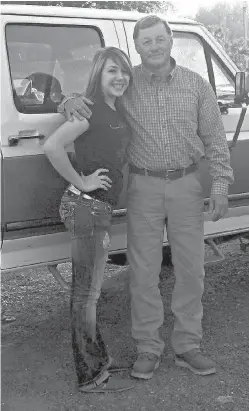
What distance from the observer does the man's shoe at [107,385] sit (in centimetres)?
350

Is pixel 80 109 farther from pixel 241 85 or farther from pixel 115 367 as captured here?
pixel 115 367

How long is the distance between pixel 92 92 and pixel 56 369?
1.60m

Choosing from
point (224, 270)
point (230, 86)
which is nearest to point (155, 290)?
point (230, 86)

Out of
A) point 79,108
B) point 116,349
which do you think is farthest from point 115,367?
point 79,108

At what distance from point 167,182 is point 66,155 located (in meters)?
0.61

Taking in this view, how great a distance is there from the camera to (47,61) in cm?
382

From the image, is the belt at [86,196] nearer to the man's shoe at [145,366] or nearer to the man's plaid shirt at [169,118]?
the man's plaid shirt at [169,118]

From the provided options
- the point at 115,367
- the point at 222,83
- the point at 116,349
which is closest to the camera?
the point at 115,367

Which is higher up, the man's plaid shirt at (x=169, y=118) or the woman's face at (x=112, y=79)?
the woman's face at (x=112, y=79)

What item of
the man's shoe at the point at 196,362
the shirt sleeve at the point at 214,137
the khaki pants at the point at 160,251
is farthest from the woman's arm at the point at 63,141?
the man's shoe at the point at 196,362

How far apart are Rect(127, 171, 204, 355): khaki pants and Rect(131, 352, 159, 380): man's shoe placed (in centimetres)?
4

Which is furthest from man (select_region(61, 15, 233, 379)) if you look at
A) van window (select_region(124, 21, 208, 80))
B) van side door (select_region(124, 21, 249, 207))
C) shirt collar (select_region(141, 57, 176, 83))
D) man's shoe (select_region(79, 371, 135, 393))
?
van window (select_region(124, 21, 208, 80))

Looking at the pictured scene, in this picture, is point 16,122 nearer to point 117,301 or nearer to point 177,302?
point 177,302

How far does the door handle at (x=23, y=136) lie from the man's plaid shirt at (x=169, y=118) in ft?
0.82
